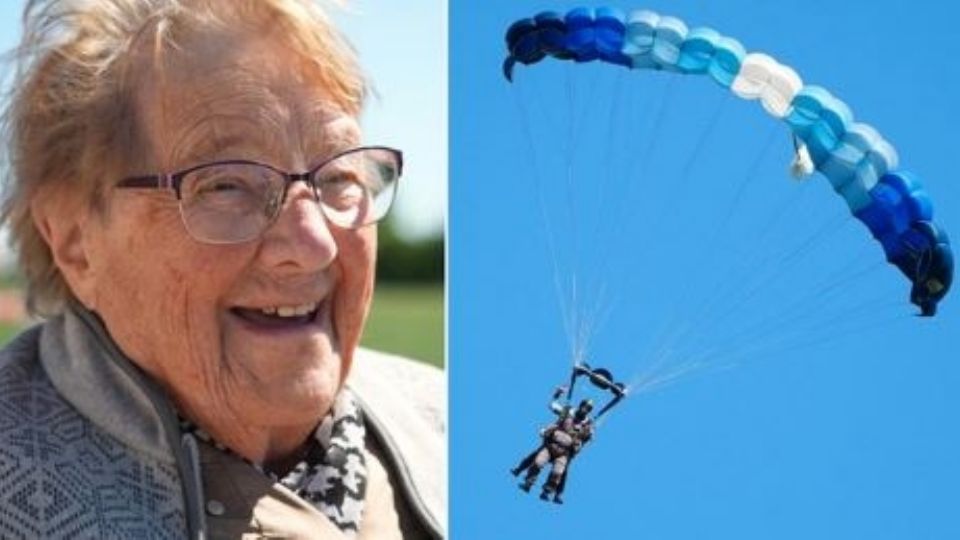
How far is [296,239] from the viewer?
181 cm

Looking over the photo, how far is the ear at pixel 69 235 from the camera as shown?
1852 mm

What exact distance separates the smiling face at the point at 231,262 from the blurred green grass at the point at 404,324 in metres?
7.45

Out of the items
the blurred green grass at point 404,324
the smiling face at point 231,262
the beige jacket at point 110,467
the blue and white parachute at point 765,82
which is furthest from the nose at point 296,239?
the blurred green grass at point 404,324

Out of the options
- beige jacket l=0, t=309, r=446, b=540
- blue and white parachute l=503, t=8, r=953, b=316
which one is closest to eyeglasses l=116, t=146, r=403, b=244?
beige jacket l=0, t=309, r=446, b=540

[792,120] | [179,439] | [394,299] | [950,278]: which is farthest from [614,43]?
[394,299]

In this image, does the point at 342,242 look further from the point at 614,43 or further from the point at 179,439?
the point at 614,43

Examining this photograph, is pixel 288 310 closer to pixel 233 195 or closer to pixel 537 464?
pixel 233 195

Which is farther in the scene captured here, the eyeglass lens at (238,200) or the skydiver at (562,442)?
the skydiver at (562,442)

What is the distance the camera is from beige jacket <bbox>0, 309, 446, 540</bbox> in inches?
68.0

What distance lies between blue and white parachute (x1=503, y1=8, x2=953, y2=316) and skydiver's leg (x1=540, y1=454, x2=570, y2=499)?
95 centimetres

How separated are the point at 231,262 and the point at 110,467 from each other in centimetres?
29

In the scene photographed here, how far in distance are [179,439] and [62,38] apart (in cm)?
51

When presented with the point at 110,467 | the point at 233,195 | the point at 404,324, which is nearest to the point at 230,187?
the point at 233,195

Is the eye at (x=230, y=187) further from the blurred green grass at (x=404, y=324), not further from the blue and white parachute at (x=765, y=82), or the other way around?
the blurred green grass at (x=404, y=324)
